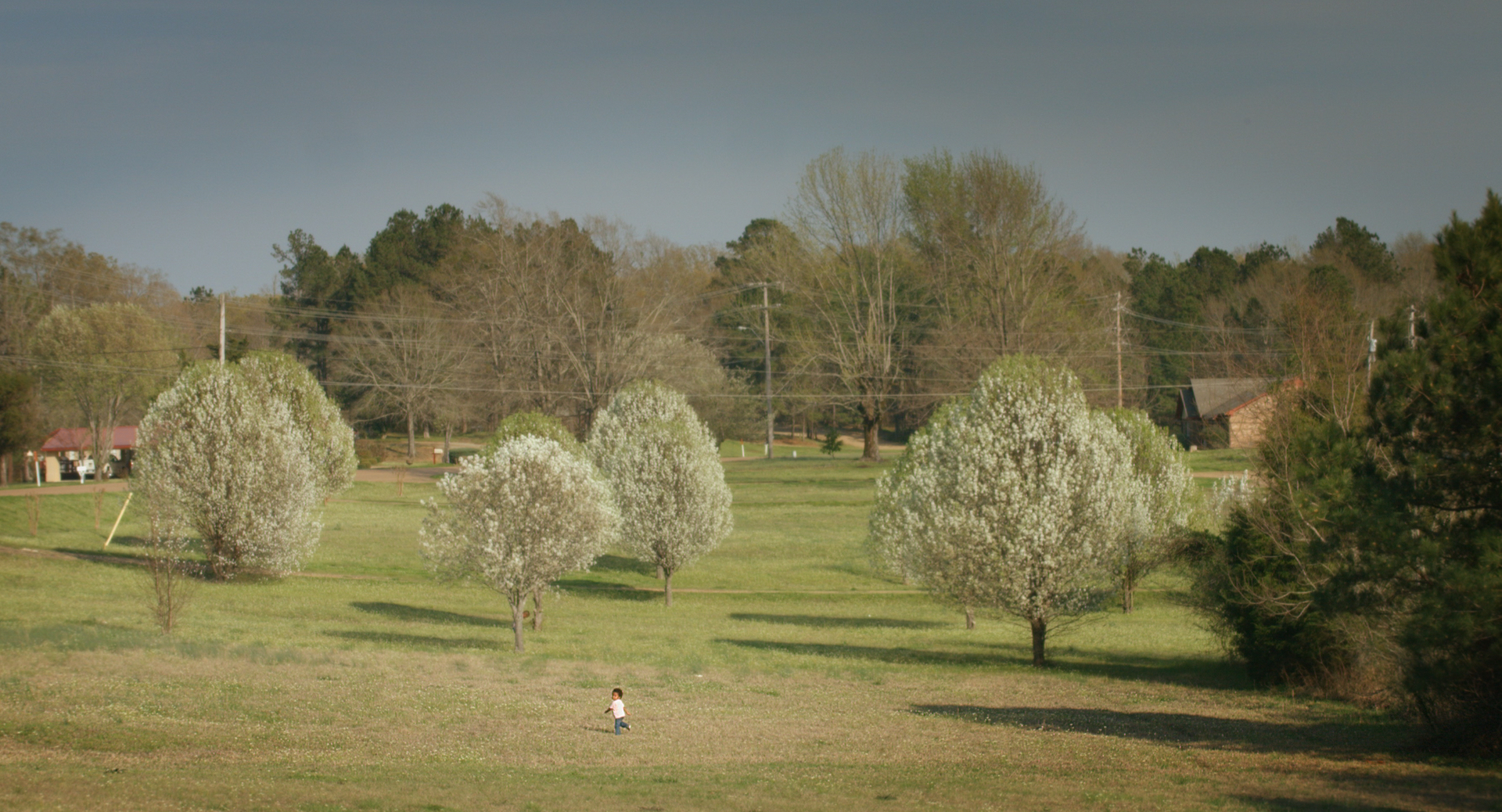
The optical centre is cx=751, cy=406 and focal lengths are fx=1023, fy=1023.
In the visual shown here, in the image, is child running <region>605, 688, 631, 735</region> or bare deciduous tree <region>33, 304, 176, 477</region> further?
bare deciduous tree <region>33, 304, 176, 477</region>

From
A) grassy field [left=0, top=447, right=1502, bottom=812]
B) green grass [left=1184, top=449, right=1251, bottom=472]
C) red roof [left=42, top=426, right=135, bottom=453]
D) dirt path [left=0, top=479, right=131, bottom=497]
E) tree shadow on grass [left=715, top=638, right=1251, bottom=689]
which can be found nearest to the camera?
grassy field [left=0, top=447, right=1502, bottom=812]

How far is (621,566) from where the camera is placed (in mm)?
43094

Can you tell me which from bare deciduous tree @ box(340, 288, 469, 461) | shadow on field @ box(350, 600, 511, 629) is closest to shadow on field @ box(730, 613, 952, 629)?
shadow on field @ box(350, 600, 511, 629)

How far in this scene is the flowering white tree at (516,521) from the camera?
25.2 m

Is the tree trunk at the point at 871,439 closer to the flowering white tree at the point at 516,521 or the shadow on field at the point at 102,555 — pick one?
the shadow on field at the point at 102,555

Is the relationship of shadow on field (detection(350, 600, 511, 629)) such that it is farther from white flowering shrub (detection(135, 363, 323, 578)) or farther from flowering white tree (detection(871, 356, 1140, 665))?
flowering white tree (detection(871, 356, 1140, 665))

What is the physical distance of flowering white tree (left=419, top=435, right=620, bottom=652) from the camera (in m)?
25.2

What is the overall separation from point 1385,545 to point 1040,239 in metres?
48.6

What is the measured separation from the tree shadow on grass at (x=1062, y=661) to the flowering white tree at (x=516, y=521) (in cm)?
534

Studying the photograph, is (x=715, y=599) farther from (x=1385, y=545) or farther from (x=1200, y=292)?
(x=1200, y=292)

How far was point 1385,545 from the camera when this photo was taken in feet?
45.1

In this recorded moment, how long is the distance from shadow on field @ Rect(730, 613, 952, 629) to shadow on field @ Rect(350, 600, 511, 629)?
748 cm

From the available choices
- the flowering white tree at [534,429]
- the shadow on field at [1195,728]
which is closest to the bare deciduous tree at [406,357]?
the flowering white tree at [534,429]

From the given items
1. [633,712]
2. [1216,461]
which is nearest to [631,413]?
[633,712]
